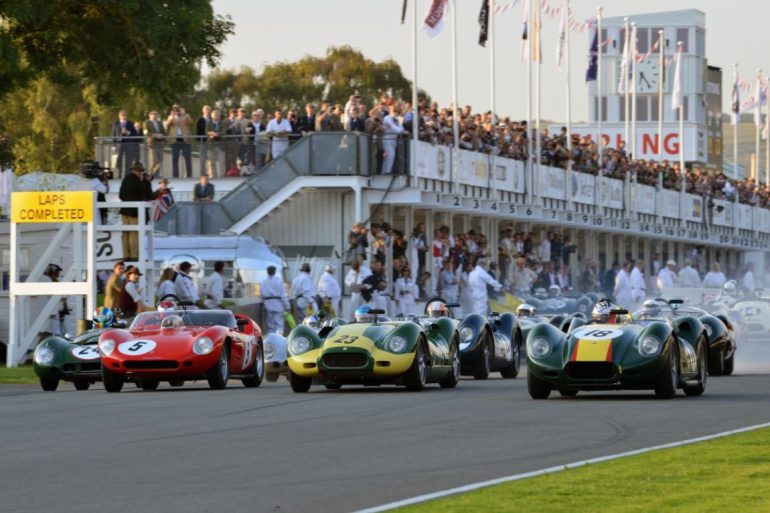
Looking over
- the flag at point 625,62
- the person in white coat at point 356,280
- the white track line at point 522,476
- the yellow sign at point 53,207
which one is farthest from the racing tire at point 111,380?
the flag at point 625,62

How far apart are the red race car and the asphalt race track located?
1.67ft

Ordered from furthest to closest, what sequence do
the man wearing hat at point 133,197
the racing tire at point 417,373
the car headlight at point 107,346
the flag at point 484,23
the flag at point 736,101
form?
the flag at point 736,101, the flag at point 484,23, the man wearing hat at point 133,197, the car headlight at point 107,346, the racing tire at point 417,373

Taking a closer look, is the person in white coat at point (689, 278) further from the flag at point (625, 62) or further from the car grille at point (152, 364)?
the car grille at point (152, 364)

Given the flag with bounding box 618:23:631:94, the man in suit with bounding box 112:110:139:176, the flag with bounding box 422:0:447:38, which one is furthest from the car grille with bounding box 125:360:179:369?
the flag with bounding box 618:23:631:94

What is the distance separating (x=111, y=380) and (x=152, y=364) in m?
0.70

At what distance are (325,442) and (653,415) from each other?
395cm

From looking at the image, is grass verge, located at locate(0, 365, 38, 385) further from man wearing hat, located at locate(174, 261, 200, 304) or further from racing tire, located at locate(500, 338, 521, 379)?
racing tire, located at locate(500, 338, 521, 379)

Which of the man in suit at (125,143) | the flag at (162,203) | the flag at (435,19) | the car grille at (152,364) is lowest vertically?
the car grille at (152,364)

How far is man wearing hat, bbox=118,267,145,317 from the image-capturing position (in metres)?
27.8

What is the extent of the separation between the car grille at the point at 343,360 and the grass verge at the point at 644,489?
331 inches

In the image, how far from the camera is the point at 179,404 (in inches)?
741

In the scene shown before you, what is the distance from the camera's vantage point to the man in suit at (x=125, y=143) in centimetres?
3728

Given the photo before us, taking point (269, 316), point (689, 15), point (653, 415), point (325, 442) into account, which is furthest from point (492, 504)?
point (689, 15)

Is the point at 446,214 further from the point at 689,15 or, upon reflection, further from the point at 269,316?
the point at 689,15
